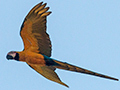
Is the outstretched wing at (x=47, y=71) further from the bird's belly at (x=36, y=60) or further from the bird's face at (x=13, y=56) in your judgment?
the bird's face at (x=13, y=56)

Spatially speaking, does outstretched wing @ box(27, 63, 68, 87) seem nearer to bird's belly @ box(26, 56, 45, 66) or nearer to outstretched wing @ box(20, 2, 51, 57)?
bird's belly @ box(26, 56, 45, 66)

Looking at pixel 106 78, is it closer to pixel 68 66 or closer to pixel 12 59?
pixel 68 66

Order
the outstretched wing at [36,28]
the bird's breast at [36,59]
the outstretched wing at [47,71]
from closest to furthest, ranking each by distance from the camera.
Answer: the outstretched wing at [36,28] → the bird's breast at [36,59] → the outstretched wing at [47,71]

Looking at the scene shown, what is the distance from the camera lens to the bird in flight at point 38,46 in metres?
23.9

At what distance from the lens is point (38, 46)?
24422 mm

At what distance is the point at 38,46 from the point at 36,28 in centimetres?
89

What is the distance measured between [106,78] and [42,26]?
3.47m

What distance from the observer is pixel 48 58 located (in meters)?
24.2

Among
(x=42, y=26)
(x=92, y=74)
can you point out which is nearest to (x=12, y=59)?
(x=42, y=26)

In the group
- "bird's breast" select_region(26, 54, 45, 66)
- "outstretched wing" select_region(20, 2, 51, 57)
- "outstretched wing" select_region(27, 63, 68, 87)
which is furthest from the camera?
"outstretched wing" select_region(27, 63, 68, 87)

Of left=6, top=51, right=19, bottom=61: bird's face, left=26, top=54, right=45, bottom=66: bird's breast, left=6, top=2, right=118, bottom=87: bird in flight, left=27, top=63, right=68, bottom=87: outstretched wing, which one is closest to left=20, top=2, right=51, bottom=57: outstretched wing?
left=6, top=2, right=118, bottom=87: bird in flight

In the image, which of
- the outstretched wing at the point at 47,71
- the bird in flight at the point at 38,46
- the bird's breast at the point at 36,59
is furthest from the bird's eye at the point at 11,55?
the outstretched wing at the point at 47,71

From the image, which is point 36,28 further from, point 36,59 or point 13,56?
point 13,56

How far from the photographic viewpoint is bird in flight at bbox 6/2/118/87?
2388 centimetres
